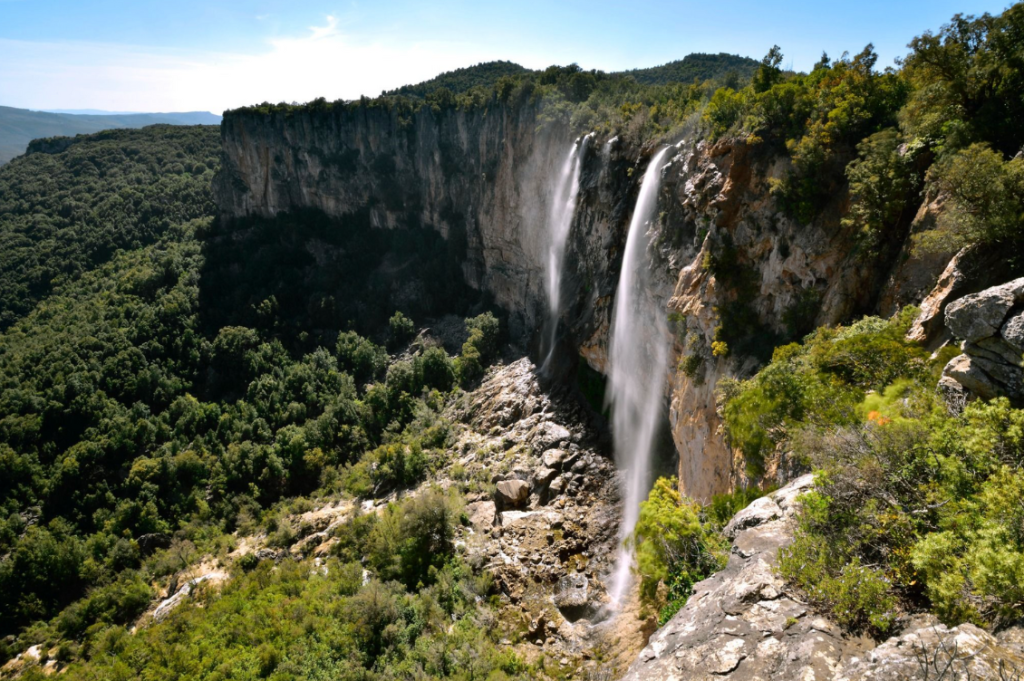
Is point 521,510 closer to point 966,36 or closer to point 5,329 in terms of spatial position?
point 966,36

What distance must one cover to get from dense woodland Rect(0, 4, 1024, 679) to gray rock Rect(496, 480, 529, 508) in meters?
3.21

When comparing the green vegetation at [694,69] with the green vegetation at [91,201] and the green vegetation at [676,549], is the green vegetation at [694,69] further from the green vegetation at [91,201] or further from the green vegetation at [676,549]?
the green vegetation at [676,549]

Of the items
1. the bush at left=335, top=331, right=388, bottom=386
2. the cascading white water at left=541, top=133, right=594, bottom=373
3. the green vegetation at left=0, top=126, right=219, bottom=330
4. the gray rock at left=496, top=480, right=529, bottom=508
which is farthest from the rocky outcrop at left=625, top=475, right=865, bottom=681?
the green vegetation at left=0, top=126, right=219, bottom=330

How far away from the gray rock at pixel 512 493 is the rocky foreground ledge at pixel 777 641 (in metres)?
15.6

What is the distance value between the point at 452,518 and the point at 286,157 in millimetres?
62283

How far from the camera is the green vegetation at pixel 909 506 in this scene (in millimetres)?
5805

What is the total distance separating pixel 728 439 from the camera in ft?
50.4

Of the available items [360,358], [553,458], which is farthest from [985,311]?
[360,358]

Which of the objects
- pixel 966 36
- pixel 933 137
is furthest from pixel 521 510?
pixel 966 36

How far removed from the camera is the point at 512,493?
24.8m

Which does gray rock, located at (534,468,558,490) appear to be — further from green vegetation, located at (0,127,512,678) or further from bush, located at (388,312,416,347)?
bush, located at (388,312,416,347)

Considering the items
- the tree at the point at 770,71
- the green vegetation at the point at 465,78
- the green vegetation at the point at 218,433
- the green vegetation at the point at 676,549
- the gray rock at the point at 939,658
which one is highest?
the green vegetation at the point at 465,78

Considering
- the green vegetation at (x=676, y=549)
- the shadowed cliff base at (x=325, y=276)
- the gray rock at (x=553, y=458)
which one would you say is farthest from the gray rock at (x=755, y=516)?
the shadowed cliff base at (x=325, y=276)

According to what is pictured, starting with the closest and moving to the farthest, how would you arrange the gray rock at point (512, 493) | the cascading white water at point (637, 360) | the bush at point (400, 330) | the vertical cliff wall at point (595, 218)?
the vertical cliff wall at point (595, 218)
the cascading white water at point (637, 360)
the gray rock at point (512, 493)
the bush at point (400, 330)
